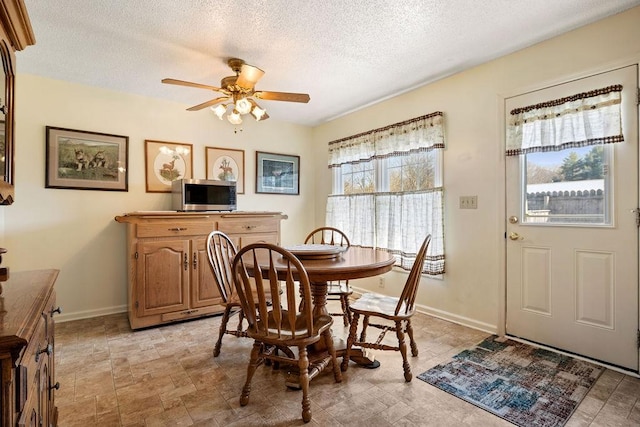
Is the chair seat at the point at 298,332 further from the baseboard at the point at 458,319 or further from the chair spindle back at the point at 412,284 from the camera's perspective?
the baseboard at the point at 458,319

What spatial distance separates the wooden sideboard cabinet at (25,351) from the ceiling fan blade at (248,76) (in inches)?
68.3

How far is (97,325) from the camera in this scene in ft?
9.52

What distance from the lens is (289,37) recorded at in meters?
2.27

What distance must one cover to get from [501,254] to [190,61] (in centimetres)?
297

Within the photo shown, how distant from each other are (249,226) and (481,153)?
7.52 feet

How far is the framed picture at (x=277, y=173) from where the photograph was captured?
4176 mm

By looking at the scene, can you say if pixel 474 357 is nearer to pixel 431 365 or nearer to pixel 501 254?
pixel 431 365

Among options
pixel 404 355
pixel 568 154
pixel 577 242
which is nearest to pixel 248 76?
pixel 404 355

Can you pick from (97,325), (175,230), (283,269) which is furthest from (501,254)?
(97,325)

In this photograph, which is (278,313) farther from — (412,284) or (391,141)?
(391,141)

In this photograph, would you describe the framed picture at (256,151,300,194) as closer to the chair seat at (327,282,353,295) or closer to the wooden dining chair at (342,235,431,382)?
the chair seat at (327,282,353,295)

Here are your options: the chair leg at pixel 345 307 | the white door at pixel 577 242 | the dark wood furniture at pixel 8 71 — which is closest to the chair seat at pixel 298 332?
the chair leg at pixel 345 307

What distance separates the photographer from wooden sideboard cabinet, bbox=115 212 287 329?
2.76 metres

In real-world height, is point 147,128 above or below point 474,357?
above
